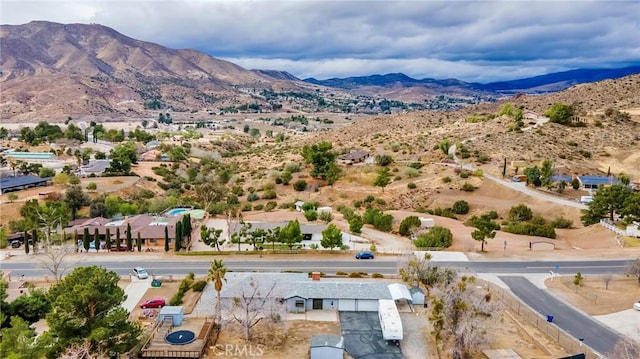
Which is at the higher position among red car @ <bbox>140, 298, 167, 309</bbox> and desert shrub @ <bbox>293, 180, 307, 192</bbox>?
desert shrub @ <bbox>293, 180, 307, 192</bbox>

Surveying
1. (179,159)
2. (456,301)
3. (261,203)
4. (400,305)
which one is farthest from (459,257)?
(179,159)

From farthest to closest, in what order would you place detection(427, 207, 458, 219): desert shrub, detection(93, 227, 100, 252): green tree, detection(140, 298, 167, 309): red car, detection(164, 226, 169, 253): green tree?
detection(427, 207, 458, 219): desert shrub, detection(93, 227, 100, 252): green tree, detection(164, 226, 169, 253): green tree, detection(140, 298, 167, 309): red car

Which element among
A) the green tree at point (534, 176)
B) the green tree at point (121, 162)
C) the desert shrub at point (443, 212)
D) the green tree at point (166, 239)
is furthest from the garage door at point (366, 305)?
the green tree at point (121, 162)

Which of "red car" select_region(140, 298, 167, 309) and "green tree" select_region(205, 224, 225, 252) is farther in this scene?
"green tree" select_region(205, 224, 225, 252)

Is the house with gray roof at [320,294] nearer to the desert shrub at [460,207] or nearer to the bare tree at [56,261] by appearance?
the bare tree at [56,261]

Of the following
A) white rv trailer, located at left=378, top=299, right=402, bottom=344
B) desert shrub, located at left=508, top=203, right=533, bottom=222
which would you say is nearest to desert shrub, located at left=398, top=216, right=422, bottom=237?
desert shrub, located at left=508, top=203, right=533, bottom=222

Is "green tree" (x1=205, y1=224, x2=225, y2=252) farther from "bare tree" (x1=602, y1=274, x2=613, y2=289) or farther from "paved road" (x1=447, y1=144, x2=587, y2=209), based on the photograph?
"paved road" (x1=447, y1=144, x2=587, y2=209)

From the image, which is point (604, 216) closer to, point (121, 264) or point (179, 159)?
point (121, 264)
